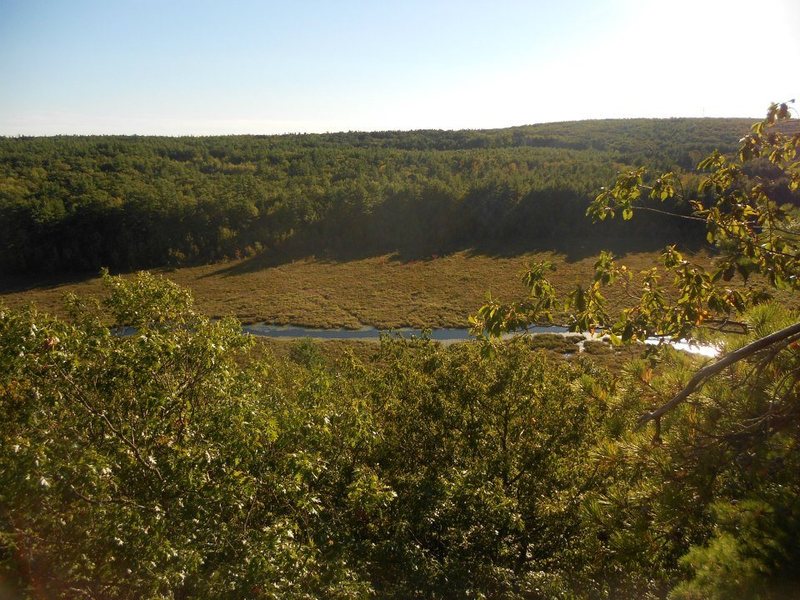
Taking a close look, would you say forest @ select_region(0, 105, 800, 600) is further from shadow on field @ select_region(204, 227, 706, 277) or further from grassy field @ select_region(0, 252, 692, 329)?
shadow on field @ select_region(204, 227, 706, 277)

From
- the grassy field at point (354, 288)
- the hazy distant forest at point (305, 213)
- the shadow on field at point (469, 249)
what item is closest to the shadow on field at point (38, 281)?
the grassy field at point (354, 288)

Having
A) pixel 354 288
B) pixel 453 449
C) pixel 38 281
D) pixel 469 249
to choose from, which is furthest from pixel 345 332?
pixel 38 281

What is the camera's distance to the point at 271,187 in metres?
80.1

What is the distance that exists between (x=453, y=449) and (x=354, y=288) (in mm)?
44968

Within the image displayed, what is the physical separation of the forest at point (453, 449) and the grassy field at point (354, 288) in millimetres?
33160

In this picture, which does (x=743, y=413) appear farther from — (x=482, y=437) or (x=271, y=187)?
(x=271, y=187)

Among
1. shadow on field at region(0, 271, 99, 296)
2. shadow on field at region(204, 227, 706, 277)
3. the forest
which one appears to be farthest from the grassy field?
the forest

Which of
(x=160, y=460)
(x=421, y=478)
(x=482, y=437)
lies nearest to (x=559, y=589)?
(x=421, y=478)

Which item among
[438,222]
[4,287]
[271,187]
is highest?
[271,187]

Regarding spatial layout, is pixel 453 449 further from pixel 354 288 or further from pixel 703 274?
pixel 354 288

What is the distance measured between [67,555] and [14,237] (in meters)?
78.7

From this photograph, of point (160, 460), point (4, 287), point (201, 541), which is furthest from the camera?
point (4, 287)

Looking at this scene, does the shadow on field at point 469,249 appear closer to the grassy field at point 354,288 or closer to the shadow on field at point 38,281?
the grassy field at point 354,288

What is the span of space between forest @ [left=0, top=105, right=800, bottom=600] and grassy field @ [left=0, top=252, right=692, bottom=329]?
33.2 meters
